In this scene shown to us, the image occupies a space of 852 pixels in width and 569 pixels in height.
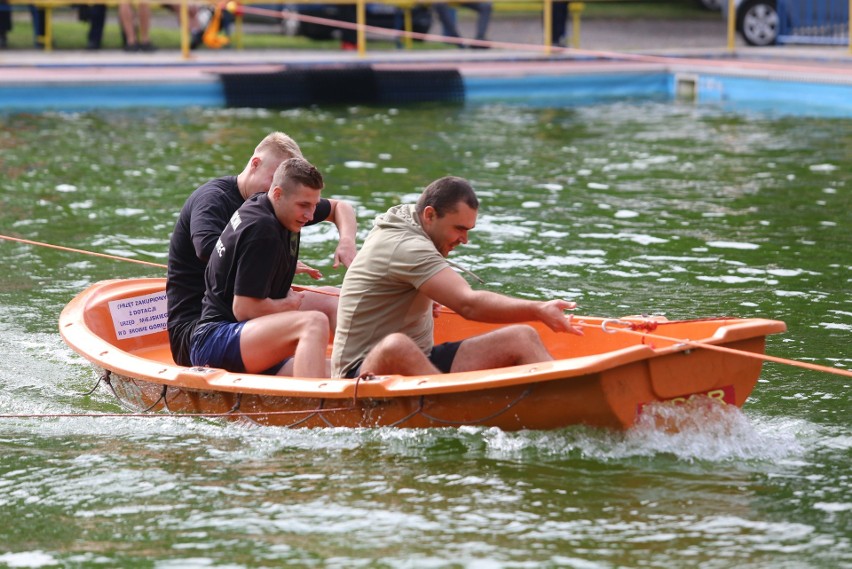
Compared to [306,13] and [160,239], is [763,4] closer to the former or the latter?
[306,13]

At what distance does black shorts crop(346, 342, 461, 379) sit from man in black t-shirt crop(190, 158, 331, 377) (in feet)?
0.70

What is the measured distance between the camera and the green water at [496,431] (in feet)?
15.5

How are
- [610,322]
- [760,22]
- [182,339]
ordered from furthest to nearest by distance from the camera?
[760,22]
[182,339]
[610,322]

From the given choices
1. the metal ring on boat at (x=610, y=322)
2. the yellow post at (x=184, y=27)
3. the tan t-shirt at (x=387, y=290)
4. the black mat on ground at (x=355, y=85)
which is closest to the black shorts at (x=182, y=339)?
the tan t-shirt at (x=387, y=290)

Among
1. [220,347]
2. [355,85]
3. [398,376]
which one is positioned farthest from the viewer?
[355,85]

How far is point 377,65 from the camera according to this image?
17.5 m

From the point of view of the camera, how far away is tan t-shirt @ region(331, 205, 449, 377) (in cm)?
544

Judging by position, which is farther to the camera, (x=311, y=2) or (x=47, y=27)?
(x=311, y=2)

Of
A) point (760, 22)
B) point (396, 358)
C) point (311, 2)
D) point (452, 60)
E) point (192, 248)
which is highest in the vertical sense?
point (311, 2)

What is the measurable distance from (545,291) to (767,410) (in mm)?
2293

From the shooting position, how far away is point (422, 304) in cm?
571

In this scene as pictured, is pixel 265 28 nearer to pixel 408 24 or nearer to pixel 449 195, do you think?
pixel 408 24

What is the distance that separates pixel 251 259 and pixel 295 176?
40 centimetres

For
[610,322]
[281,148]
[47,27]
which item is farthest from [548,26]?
[610,322]
